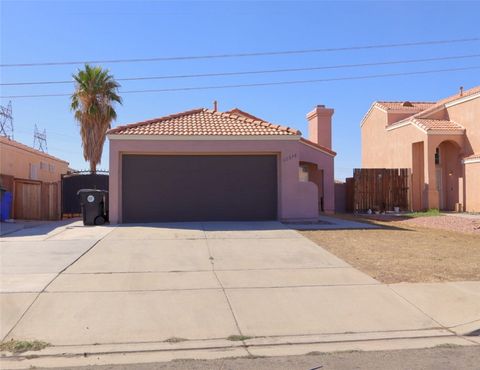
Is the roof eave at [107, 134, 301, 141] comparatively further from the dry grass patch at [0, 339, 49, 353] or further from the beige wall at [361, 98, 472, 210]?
Result: the beige wall at [361, 98, 472, 210]

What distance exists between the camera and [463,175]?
93.1 ft

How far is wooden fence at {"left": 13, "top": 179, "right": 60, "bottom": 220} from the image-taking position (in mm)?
22500

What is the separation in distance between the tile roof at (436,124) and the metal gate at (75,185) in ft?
56.0

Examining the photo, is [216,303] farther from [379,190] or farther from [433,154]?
[433,154]

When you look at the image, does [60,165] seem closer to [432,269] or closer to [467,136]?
[467,136]

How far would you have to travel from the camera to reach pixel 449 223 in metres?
20.5

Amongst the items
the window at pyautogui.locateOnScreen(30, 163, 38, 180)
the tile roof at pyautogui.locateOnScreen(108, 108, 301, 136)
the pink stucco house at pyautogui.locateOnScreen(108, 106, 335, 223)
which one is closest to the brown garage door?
the pink stucco house at pyautogui.locateOnScreen(108, 106, 335, 223)

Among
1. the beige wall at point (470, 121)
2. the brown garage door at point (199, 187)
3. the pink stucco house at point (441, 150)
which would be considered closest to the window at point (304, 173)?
the pink stucco house at point (441, 150)

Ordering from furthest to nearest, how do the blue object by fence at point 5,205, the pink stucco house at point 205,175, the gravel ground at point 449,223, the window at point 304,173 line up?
the window at point 304,173, the blue object by fence at point 5,205, the gravel ground at point 449,223, the pink stucco house at point 205,175

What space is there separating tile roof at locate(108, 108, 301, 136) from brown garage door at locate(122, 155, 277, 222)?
830 millimetres

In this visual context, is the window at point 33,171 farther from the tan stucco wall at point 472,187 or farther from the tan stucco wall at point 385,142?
the tan stucco wall at point 472,187

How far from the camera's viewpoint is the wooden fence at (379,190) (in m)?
27.5

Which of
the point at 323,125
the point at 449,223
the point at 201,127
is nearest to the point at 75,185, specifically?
the point at 201,127

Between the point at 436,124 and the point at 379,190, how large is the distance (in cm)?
527
